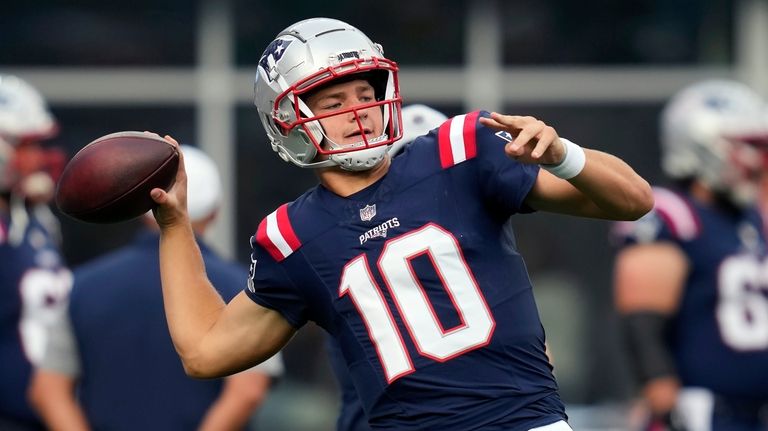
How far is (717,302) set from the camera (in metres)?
5.82

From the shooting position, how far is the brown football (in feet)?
11.8

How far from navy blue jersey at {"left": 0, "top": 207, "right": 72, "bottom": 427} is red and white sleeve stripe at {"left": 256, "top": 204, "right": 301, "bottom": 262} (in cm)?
267

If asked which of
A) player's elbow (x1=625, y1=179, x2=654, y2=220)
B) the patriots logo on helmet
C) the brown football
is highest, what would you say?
the patriots logo on helmet

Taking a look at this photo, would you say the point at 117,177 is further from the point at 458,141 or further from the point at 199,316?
the point at 458,141

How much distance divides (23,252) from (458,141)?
3.16 meters

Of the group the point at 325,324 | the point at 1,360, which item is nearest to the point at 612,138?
the point at 1,360

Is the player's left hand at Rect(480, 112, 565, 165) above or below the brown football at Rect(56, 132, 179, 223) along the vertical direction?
above

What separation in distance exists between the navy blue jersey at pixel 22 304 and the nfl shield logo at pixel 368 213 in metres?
2.87

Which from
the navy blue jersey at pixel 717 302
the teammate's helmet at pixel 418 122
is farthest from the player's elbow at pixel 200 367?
the navy blue jersey at pixel 717 302

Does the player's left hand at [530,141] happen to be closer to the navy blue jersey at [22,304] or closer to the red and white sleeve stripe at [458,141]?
the red and white sleeve stripe at [458,141]

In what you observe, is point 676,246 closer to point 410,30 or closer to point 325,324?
point 325,324

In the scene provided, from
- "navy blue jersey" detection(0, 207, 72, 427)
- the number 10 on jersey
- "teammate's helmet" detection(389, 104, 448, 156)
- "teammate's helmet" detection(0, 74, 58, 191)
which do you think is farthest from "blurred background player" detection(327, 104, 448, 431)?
"teammate's helmet" detection(0, 74, 58, 191)

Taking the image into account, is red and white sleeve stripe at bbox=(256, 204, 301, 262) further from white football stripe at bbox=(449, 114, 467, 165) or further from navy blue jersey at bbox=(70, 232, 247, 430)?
navy blue jersey at bbox=(70, 232, 247, 430)

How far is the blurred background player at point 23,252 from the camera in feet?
19.4
